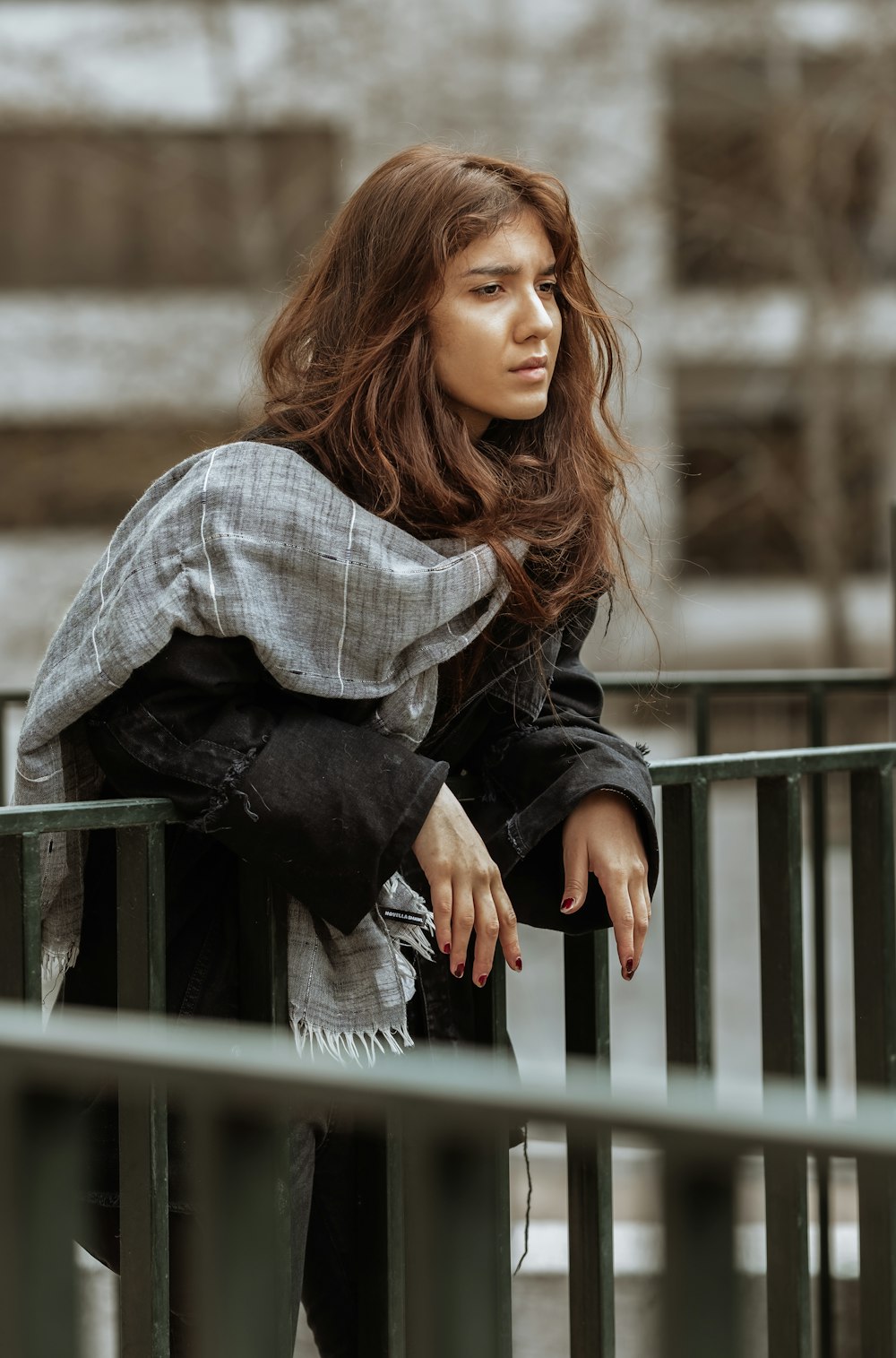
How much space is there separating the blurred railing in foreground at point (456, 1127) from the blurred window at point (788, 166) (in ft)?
51.0

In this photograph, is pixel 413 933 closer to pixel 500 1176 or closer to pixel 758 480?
pixel 500 1176

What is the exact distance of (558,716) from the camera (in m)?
2.27

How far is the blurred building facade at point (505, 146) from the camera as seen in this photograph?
1745cm

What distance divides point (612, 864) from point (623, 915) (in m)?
0.06

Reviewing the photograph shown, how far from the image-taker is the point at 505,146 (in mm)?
15586

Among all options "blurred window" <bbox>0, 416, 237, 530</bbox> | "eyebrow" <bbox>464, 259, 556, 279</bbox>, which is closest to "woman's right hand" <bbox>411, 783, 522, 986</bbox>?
"eyebrow" <bbox>464, 259, 556, 279</bbox>

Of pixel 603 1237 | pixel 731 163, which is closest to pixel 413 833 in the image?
pixel 603 1237

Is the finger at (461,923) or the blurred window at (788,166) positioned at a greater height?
the blurred window at (788,166)

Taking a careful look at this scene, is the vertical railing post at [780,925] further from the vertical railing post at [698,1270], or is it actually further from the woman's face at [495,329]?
the vertical railing post at [698,1270]

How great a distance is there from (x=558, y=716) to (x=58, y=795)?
619mm

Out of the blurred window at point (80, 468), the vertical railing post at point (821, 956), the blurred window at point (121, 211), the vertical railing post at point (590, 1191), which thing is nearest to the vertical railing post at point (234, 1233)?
the vertical railing post at point (590, 1191)

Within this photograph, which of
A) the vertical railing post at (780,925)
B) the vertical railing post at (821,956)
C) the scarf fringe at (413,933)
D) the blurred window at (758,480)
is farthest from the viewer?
the blurred window at (758,480)

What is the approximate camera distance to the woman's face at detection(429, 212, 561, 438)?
7.29 feet

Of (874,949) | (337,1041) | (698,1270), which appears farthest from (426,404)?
(698,1270)
